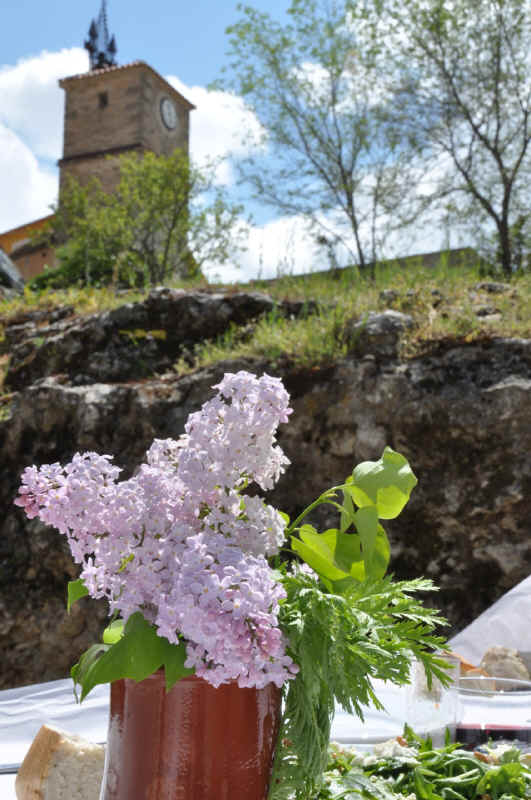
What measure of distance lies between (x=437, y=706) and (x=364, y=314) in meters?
2.82

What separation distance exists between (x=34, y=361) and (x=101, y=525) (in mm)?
4289

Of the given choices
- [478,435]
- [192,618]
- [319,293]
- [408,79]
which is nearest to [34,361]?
[319,293]

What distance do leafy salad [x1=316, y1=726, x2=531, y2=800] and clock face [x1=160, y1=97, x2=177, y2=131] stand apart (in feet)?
92.3

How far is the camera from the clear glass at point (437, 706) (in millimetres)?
1008

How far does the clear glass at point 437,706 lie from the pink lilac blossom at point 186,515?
470 mm

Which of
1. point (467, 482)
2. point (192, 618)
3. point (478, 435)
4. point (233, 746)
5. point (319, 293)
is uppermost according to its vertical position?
point (319, 293)

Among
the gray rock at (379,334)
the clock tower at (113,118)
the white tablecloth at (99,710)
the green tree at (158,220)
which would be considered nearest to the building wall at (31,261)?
the clock tower at (113,118)

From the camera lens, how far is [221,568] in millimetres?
569

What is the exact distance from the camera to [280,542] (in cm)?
68

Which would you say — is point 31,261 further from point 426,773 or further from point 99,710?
point 426,773

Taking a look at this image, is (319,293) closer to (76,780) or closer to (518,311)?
(518,311)

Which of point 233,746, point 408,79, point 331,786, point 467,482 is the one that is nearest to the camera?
point 233,746

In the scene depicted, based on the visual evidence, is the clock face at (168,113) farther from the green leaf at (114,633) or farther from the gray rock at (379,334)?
the green leaf at (114,633)

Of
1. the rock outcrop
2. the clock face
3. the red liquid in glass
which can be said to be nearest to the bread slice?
the red liquid in glass
